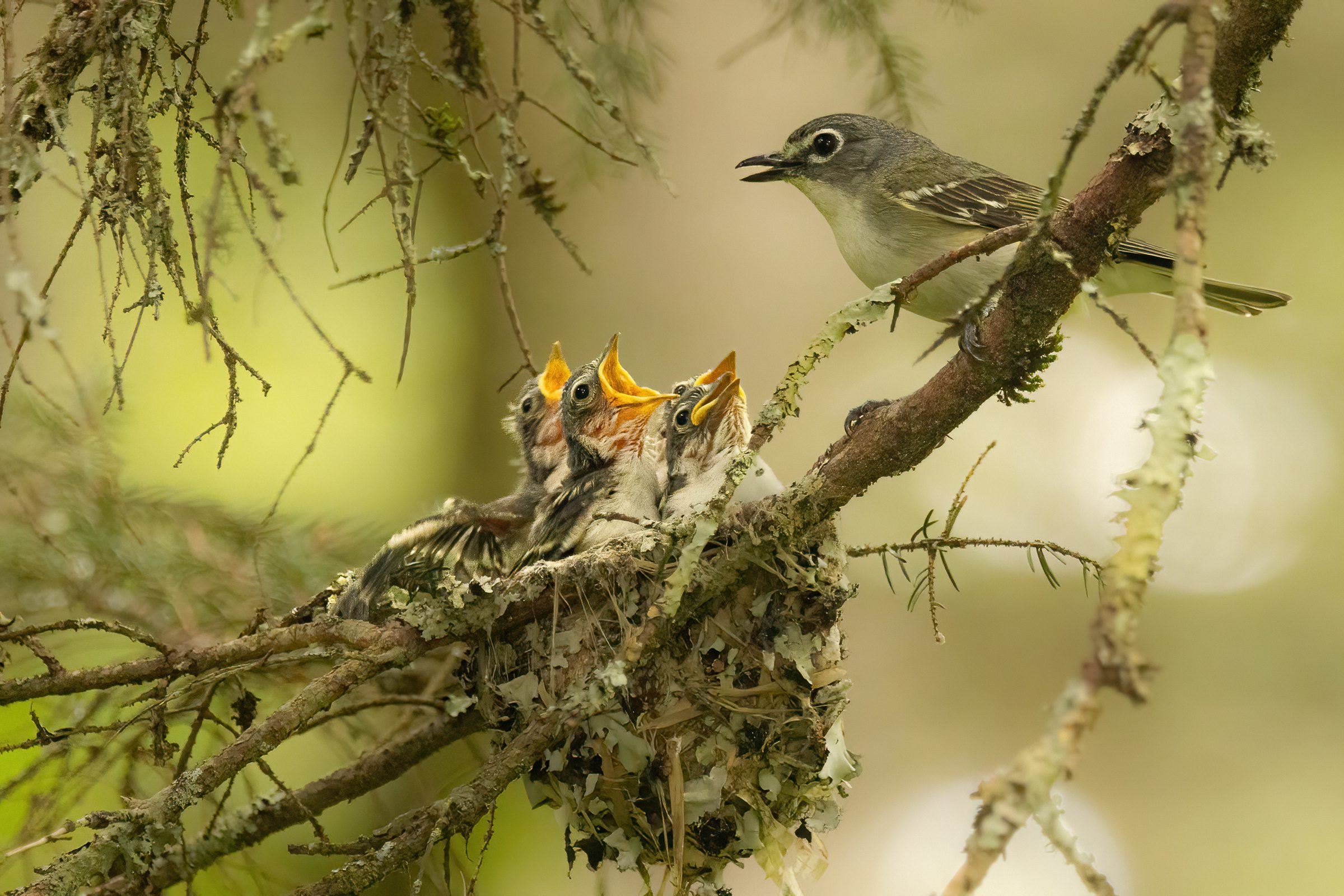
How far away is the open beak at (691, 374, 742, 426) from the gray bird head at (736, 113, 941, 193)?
0.66 meters

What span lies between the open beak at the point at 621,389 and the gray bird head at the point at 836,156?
85 centimetres

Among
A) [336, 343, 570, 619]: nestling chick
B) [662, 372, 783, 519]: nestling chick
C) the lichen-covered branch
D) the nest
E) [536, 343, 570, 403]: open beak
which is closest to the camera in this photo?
the lichen-covered branch

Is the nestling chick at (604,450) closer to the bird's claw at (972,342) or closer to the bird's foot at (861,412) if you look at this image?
the bird's foot at (861,412)

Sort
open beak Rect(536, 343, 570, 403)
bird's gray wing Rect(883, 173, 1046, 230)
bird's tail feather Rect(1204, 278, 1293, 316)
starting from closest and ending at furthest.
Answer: bird's tail feather Rect(1204, 278, 1293, 316)
bird's gray wing Rect(883, 173, 1046, 230)
open beak Rect(536, 343, 570, 403)

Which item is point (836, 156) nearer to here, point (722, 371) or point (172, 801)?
point (722, 371)

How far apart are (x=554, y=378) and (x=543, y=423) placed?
204 millimetres

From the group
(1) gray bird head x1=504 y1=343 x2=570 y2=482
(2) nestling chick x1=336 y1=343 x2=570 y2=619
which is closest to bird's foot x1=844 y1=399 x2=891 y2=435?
→ (2) nestling chick x1=336 y1=343 x2=570 y2=619

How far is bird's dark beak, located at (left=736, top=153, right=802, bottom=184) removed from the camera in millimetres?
3236

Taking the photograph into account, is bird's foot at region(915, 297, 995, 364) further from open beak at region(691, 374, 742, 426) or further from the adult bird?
open beak at region(691, 374, 742, 426)

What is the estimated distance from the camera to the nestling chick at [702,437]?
334cm

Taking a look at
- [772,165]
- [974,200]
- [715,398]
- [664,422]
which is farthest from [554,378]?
[974,200]

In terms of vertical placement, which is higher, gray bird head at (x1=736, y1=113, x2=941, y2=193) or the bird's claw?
gray bird head at (x1=736, y1=113, x2=941, y2=193)

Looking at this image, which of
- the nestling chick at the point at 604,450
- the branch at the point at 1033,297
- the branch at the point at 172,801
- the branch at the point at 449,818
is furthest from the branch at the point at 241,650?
the branch at the point at 1033,297

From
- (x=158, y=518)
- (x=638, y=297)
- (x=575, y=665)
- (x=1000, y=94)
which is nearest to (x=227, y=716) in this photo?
(x=158, y=518)
